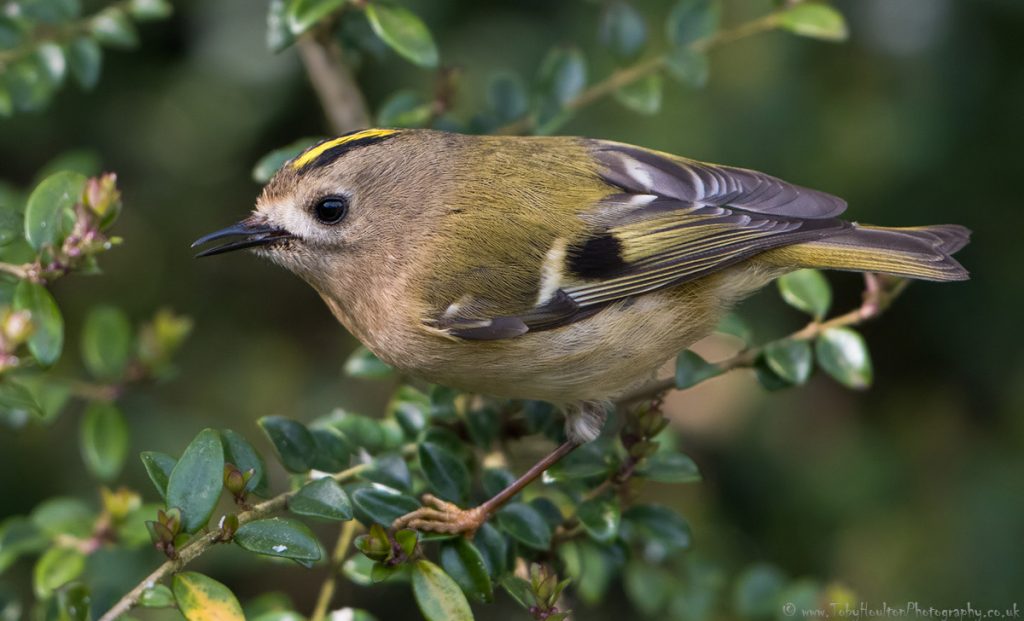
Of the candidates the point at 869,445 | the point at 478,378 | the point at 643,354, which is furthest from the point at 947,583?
the point at 478,378

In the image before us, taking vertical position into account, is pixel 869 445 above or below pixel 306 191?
below

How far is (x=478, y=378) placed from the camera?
6.91 feet

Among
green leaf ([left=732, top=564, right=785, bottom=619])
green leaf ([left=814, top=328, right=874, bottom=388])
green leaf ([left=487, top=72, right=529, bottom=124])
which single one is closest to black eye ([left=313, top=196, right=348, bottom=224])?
green leaf ([left=487, top=72, right=529, bottom=124])

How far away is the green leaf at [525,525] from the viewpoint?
5.94 ft

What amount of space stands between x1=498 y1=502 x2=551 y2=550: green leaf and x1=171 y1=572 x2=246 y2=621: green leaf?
482mm

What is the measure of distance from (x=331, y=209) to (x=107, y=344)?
52 cm

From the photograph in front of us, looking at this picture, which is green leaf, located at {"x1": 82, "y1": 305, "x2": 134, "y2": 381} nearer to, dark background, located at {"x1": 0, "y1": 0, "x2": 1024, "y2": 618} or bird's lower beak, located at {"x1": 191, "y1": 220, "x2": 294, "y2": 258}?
bird's lower beak, located at {"x1": 191, "y1": 220, "x2": 294, "y2": 258}

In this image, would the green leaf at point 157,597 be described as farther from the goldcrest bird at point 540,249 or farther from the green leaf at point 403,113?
the green leaf at point 403,113

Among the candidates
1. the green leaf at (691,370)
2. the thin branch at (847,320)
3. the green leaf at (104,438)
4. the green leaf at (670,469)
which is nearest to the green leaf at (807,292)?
the thin branch at (847,320)

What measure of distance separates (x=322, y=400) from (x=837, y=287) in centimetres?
156

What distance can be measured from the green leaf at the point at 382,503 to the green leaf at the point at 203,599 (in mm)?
287

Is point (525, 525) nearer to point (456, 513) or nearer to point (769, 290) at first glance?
point (456, 513)

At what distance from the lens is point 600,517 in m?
1.85

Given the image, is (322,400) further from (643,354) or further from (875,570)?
(875,570)
